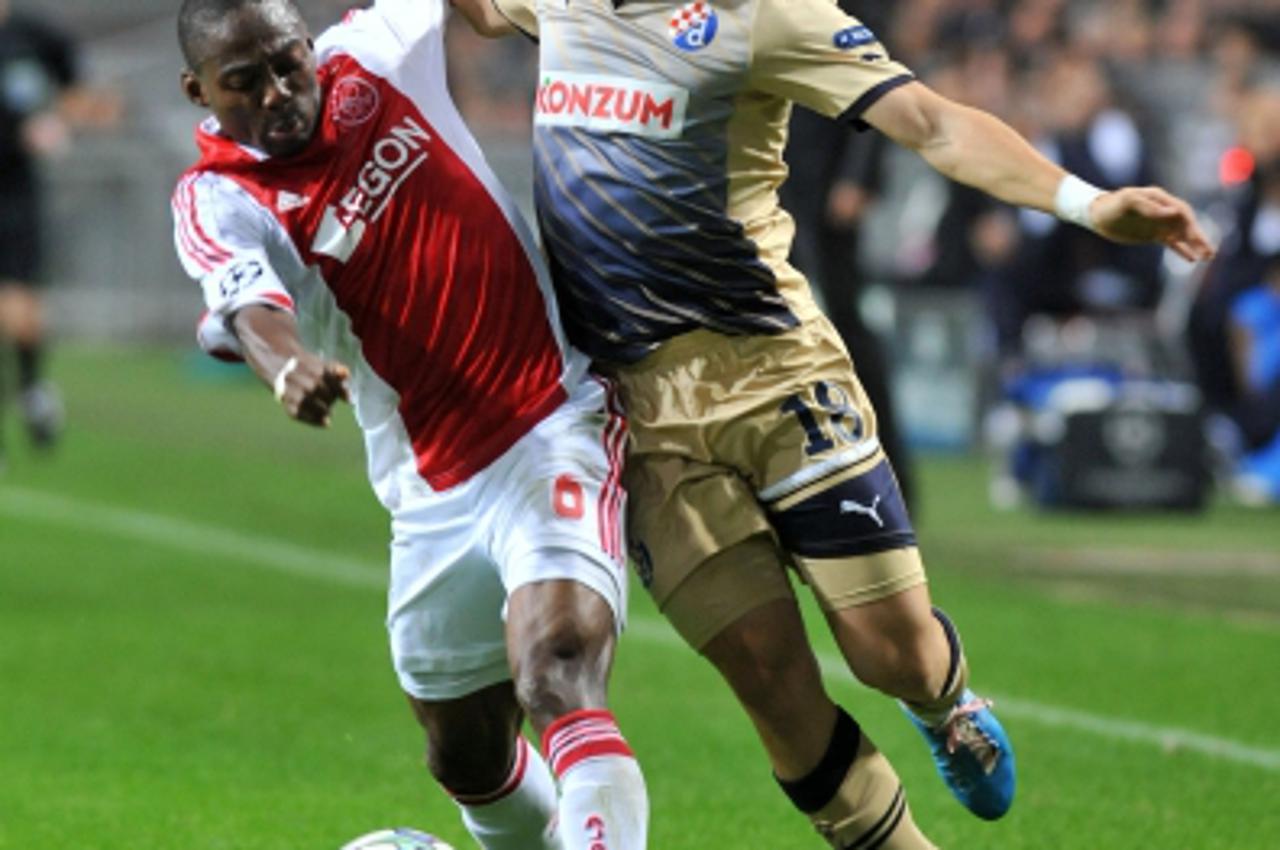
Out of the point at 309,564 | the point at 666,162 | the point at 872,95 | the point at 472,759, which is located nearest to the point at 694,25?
the point at 666,162

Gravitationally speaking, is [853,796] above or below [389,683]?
above

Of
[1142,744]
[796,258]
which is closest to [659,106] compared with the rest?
[1142,744]

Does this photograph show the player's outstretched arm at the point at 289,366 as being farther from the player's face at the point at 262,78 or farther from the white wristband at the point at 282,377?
the player's face at the point at 262,78

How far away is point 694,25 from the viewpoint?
546 cm

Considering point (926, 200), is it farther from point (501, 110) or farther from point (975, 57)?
point (501, 110)

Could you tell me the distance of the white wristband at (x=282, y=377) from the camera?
469 centimetres

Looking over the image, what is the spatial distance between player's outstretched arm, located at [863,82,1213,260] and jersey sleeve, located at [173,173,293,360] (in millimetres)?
1284

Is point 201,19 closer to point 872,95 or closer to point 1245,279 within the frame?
point 872,95

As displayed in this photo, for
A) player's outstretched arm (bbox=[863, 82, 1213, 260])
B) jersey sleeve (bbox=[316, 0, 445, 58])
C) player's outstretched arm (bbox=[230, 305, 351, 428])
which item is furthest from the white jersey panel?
player's outstretched arm (bbox=[863, 82, 1213, 260])

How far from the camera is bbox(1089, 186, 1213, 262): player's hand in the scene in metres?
4.90

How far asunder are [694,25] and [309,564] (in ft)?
22.6

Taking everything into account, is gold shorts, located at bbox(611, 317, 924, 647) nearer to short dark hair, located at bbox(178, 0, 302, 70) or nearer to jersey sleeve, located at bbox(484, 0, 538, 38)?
jersey sleeve, located at bbox(484, 0, 538, 38)

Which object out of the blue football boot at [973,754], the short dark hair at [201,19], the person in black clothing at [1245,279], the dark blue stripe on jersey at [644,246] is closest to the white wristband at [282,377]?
the short dark hair at [201,19]

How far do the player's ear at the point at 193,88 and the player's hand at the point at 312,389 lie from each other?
0.99 m
